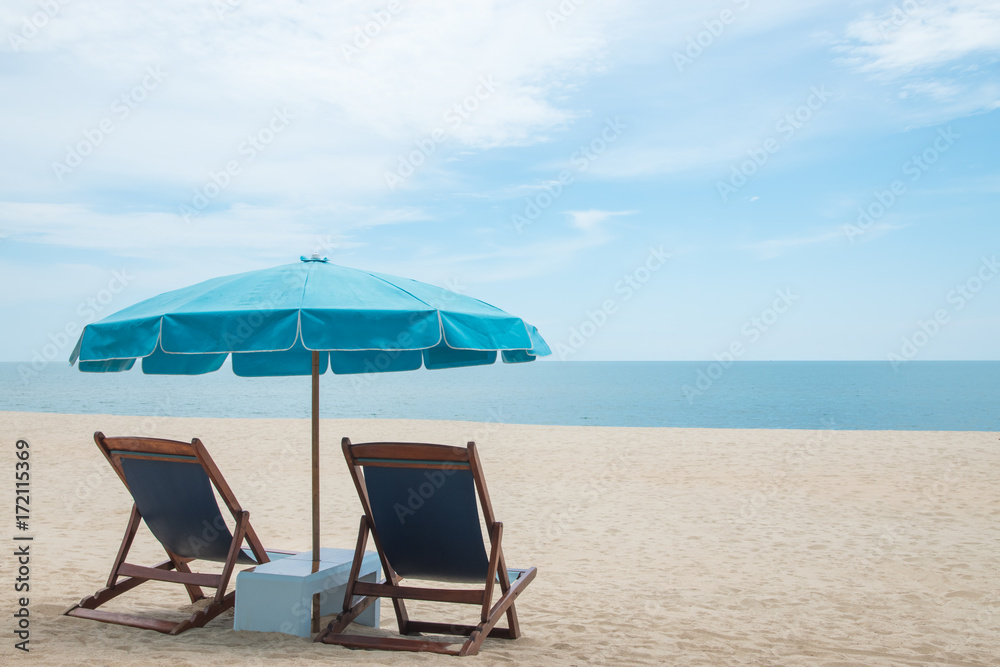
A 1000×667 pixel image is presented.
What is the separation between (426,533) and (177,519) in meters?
1.15

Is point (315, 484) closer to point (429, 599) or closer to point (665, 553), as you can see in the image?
point (429, 599)

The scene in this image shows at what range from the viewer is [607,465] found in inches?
430

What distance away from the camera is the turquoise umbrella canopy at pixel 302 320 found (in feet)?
8.87

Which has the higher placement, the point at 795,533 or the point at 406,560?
the point at 406,560

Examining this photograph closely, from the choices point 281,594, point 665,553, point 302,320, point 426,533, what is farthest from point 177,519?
point 665,553

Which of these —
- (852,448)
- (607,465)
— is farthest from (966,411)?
(607,465)

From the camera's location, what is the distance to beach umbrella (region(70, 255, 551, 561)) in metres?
2.70

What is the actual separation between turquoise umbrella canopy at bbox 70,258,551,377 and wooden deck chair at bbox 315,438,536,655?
1.55 ft

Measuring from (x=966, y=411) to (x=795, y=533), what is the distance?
48438mm

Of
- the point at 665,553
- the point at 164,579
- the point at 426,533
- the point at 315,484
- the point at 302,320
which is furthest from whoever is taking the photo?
the point at 665,553

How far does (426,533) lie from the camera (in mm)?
3170

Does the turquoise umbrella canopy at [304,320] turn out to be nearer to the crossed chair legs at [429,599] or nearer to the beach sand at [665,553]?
the crossed chair legs at [429,599]

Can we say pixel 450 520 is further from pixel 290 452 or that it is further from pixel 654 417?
pixel 654 417

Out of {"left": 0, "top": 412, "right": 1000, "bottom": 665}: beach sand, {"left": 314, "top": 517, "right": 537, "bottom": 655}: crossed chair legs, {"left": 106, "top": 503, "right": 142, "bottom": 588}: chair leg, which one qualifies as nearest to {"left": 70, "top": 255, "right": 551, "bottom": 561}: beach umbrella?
{"left": 314, "top": 517, "right": 537, "bottom": 655}: crossed chair legs
